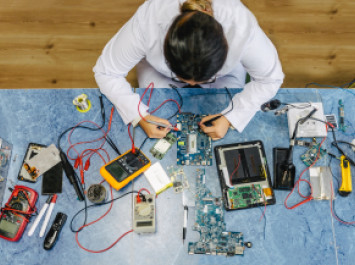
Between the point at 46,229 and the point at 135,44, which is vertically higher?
the point at 135,44

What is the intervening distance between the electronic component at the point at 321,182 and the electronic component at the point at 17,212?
1.39 meters

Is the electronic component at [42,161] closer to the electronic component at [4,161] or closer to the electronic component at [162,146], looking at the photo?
the electronic component at [4,161]

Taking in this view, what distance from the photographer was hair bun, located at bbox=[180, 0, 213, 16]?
3.33 ft

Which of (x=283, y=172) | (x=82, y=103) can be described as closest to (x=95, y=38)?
(x=82, y=103)

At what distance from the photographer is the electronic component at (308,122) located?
1485 millimetres

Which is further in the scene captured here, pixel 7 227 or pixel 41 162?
pixel 41 162

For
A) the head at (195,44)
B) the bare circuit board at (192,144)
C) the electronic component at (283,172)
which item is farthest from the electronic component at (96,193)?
the electronic component at (283,172)

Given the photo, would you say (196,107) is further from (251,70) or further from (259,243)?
(259,243)

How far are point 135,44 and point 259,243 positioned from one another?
1.09m

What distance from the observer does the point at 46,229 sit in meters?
1.37

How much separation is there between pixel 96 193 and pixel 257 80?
3.20 ft

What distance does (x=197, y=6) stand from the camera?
1022 mm

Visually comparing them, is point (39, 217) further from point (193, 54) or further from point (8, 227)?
point (193, 54)

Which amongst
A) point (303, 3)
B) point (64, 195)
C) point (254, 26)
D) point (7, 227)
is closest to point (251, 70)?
point (254, 26)
